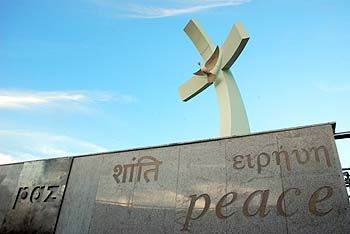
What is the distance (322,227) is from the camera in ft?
15.5

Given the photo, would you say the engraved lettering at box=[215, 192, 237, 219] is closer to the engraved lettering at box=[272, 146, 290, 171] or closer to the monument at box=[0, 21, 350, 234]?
the monument at box=[0, 21, 350, 234]

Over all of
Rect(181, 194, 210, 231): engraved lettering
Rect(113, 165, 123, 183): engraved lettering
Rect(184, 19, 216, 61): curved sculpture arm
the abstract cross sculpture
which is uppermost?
Rect(184, 19, 216, 61): curved sculpture arm

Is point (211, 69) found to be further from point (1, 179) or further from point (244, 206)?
point (1, 179)

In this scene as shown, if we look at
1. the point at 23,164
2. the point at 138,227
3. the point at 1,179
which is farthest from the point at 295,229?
the point at 1,179

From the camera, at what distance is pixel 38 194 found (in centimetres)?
783

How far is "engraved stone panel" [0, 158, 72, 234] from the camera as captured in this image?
289 inches

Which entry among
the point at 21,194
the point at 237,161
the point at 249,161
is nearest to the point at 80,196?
the point at 21,194

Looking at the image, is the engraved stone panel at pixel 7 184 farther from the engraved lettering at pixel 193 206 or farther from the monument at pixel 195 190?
the engraved lettering at pixel 193 206

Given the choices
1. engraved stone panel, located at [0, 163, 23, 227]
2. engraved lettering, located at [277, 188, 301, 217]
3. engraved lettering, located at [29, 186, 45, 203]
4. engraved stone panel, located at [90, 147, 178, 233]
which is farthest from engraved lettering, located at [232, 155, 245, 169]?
engraved stone panel, located at [0, 163, 23, 227]

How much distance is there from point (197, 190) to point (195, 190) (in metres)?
0.04

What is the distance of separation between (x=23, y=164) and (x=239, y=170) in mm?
Result: 6259

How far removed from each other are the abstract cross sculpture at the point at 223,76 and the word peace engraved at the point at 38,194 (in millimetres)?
5102

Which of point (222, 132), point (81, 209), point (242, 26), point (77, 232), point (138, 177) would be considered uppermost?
point (242, 26)

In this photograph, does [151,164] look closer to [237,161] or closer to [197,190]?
[197,190]
